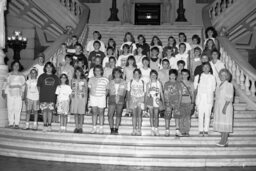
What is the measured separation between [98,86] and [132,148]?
1607mm

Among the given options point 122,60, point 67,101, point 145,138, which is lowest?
point 145,138

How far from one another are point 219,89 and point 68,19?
27.4 feet

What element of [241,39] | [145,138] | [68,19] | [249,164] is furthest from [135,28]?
[249,164]

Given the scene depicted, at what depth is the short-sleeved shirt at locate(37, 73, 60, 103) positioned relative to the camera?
7801 mm

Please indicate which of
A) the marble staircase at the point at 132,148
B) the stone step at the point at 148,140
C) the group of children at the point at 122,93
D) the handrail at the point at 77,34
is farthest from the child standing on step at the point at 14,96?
the handrail at the point at 77,34

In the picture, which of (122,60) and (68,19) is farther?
(68,19)

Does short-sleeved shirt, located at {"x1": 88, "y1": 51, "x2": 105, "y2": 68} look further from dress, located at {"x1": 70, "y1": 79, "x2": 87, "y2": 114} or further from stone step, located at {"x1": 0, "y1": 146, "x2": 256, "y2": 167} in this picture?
stone step, located at {"x1": 0, "y1": 146, "x2": 256, "y2": 167}

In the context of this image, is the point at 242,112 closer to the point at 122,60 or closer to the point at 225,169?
the point at 225,169

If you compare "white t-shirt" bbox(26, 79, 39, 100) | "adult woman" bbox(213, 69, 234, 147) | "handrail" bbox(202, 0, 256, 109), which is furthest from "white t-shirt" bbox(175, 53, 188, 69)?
"white t-shirt" bbox(26, 79, 39, 100)

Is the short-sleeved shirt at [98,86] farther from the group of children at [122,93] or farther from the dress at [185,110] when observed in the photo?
the dress at [185,110]

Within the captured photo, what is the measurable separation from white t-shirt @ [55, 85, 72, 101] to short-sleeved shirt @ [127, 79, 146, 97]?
→ 1324 millimetres

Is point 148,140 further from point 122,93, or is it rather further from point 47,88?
point 47,88

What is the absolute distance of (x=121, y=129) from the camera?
7809 millimetres

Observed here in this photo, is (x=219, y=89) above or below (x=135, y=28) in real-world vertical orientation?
below
